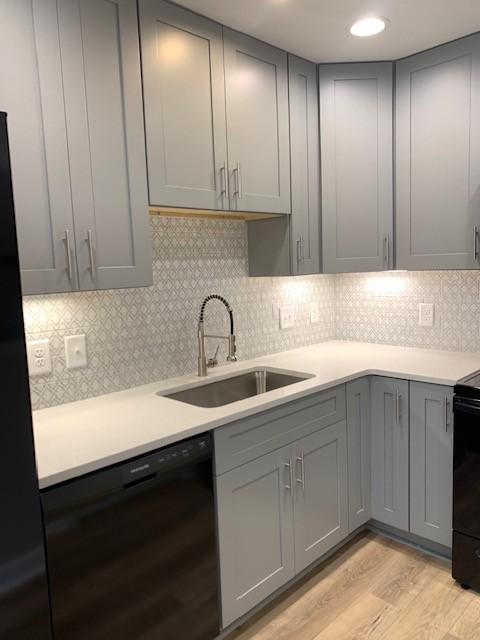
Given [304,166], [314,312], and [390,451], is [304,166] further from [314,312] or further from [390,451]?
[390,451]

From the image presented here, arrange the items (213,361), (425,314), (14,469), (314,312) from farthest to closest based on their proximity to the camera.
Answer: (314,312), (425,314), (213,361), (14,469)

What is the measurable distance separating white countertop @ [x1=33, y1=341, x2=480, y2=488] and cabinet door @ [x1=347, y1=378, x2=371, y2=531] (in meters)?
0.10

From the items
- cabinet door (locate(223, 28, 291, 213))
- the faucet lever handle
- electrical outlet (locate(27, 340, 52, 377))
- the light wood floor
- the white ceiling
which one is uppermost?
the white ceiling

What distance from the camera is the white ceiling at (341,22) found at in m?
1.93

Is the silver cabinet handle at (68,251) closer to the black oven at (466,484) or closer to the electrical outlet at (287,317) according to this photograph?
the electrical outlet at (287,317)

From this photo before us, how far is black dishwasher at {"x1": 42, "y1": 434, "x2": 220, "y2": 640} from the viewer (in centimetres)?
135

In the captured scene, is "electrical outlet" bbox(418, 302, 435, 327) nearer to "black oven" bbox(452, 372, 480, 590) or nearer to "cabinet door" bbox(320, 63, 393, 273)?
"cabinet door" bbox(320, 63, 393, 273)

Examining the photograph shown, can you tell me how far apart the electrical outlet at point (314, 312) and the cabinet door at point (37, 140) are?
176 cm

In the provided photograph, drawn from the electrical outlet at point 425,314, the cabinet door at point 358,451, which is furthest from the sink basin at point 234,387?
the electrical outlet at point 425,314

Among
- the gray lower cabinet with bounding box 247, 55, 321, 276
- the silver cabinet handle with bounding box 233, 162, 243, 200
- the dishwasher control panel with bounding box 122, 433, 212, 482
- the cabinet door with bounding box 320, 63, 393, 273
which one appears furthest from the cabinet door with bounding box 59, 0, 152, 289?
the cabinet door with bounding box 320, 63, 393, 273

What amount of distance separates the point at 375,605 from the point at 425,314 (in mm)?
1535

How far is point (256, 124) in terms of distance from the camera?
7.28ft

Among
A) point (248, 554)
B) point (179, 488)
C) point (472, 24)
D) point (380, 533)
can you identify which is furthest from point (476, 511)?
point (472, 24)

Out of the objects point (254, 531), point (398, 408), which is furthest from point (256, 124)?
point (254, 531)
